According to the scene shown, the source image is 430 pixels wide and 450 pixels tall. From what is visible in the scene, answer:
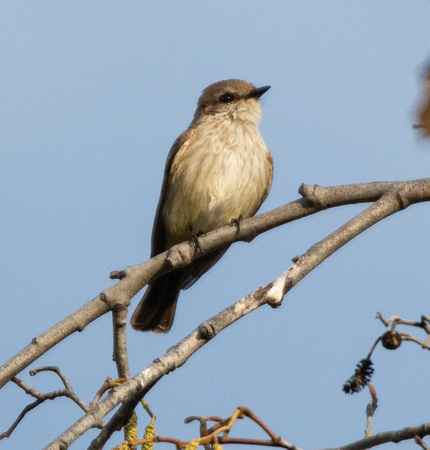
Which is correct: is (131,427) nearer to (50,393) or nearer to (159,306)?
(50,393)

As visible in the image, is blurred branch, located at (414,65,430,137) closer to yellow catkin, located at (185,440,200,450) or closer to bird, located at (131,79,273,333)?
yellow catkin, located at (185,440,200,450)

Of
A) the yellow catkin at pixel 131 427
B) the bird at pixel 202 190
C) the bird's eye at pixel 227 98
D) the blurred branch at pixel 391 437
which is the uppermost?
the bird's eye at pixel 227 98

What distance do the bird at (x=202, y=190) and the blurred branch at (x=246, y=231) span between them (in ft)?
5.21

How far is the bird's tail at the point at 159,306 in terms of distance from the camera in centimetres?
645

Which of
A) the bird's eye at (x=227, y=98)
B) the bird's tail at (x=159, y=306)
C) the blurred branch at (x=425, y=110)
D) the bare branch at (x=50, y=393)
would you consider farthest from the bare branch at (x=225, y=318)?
the bird's eye at (x=227, y=98)

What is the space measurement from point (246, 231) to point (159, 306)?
2414 mm

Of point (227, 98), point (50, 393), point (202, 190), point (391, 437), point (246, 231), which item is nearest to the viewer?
point (391, 437)

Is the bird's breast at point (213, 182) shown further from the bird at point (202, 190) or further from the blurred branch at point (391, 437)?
the blurred branch at point (391, 437)

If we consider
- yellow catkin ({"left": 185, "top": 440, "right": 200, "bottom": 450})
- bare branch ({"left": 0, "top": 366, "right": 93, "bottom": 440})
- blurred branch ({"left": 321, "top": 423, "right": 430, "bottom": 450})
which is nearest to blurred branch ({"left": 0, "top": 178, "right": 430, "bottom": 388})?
bare branch ({"left": 0, "top": 366, "right": 93, "bottom": 440})

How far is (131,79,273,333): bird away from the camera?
20.3 feet

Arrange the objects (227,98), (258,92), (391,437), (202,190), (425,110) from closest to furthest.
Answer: (425,110)
(391,437)
(202,190)
(258,92)
(227,98)

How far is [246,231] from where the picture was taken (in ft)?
14.2

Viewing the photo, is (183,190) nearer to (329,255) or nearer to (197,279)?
(197,279)

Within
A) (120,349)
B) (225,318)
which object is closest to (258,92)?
(120,349)
